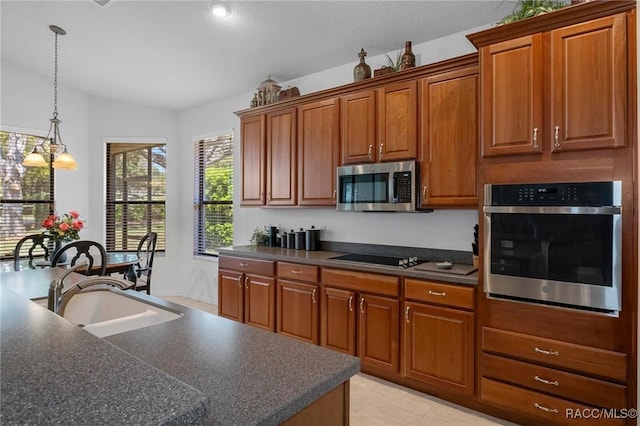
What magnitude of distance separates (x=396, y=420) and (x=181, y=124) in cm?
510

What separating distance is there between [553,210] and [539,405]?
45.2 inches

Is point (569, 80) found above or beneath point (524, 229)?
above

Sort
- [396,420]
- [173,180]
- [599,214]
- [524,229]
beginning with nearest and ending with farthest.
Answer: [599,214]
[524,229]
[396,420]
[173,180]

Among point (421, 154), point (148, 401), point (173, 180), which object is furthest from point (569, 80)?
point (173, 180)

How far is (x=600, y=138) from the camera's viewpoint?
1969mm

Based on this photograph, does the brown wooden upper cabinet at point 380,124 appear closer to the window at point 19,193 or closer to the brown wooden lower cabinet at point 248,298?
the brown wooden lower cabinet at point 248,298

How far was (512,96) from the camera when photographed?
2.24 meters

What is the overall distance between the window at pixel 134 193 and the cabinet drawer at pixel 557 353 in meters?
4.87

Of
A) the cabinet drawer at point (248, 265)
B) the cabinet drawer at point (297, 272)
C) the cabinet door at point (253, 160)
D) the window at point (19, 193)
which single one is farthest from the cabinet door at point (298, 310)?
the window at point (19, 193)

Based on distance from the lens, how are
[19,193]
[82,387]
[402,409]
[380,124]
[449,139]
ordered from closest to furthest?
[82,387] < [402,409] < [449,139] < [380,124] < [19,193]

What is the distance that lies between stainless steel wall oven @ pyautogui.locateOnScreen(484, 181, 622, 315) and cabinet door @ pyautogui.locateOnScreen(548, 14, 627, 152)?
28 centimetres

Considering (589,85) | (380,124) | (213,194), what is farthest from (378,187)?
(213,194)

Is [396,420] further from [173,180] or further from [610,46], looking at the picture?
[173,180]

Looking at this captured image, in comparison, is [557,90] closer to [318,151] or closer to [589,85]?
[589,85]
